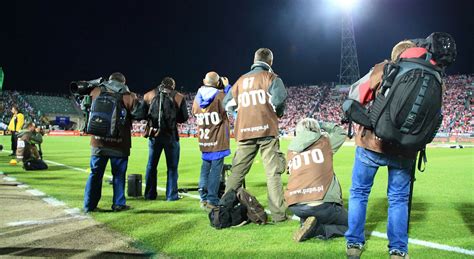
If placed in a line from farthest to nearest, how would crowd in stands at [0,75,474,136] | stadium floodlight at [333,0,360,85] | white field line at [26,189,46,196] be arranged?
stadium floodlight at [333,0,360,85] < crowd in stands at [0,75,474,136] < white field line at [26,189,46,196]

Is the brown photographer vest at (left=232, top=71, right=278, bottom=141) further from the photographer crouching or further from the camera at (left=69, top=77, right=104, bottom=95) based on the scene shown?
the camera at (left=69, top=77, right=104, bottom=95)

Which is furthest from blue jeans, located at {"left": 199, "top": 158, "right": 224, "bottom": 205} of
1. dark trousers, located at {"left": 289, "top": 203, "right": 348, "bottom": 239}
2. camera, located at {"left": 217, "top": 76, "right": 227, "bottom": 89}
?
dark trousers, located at {"left": 289, "top": 203, "right": 348, "bottom": 239}

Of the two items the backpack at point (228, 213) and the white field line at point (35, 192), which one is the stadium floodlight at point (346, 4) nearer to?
the white field line at point (35, 192)

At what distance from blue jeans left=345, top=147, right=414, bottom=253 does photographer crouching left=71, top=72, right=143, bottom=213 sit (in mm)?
3577

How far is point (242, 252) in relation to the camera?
391cm

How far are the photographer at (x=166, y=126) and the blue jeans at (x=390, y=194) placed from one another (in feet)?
12.3

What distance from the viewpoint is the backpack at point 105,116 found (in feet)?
18.9

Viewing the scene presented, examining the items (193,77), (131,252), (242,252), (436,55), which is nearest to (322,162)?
(242,252)

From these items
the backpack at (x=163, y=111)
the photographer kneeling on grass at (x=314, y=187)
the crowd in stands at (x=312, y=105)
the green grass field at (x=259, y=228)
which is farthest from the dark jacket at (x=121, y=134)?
the crowd in stands at (x=312, y=105)

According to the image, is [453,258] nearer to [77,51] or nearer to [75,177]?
[75,177]

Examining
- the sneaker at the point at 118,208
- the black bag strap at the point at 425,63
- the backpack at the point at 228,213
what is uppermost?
the black bag strap at the point at 425,63

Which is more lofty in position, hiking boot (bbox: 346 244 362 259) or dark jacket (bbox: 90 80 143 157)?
dark jacket (bbox: 90 80 143 157)

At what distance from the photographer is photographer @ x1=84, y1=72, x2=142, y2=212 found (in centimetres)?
589

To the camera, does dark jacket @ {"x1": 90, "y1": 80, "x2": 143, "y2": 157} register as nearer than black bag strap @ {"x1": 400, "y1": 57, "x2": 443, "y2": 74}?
No
